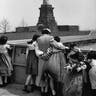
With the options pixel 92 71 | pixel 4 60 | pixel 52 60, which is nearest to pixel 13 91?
pixel 4 60

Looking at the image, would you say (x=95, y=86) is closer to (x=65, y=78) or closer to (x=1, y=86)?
(x=65, y=78)

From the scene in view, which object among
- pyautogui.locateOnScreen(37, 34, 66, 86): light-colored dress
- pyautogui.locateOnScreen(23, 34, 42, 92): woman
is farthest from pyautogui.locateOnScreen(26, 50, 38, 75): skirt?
pyautogui.locateOnScreen(37, 34, 66, 86): light-colored dress

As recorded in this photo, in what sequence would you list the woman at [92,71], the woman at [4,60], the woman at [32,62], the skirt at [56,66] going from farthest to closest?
the woman at [4,60] < the woman at [32,62] < the skirt at [56,66] < the woman at [92,71]

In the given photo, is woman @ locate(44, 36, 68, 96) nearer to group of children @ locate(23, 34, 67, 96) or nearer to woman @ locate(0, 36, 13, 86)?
group of children @ locate(23, 34, 67, 96)

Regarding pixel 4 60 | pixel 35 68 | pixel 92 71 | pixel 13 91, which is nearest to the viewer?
pixel 92 71

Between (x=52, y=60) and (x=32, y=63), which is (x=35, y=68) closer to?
(x=32, y=63)

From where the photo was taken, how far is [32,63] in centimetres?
572

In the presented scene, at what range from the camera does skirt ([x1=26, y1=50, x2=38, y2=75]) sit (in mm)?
5684

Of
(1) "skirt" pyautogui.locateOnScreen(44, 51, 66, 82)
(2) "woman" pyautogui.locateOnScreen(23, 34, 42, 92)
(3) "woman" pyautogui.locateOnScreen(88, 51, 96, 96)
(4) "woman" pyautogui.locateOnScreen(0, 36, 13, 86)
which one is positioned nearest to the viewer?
(3) "woman" pyautogui.locateOnScreen(88, 51, 96, 96)

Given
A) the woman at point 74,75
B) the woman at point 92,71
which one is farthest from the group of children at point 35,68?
the woman at point 92,71

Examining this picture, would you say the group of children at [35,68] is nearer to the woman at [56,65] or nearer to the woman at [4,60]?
the woman at [56,65]

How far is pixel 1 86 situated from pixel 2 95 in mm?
785

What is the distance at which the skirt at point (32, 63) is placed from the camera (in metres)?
5.68

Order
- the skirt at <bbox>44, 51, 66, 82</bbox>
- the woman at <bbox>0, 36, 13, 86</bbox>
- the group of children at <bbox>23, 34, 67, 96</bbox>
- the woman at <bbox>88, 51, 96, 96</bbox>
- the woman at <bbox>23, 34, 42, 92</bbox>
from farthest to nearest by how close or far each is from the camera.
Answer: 1. the woman at <bbox>0, 36, 13, 86</bbox>
2. the woman at <bbox>23, 34, 42, 92</bbox>
3. the group of children at <bbox>23, 34, 67, 96</bbox>
4. the skirt at <bbox>44, 51, 66, 82</bbox>
5. the woman at <bbox>88, 51, 96, 96</bbox>
